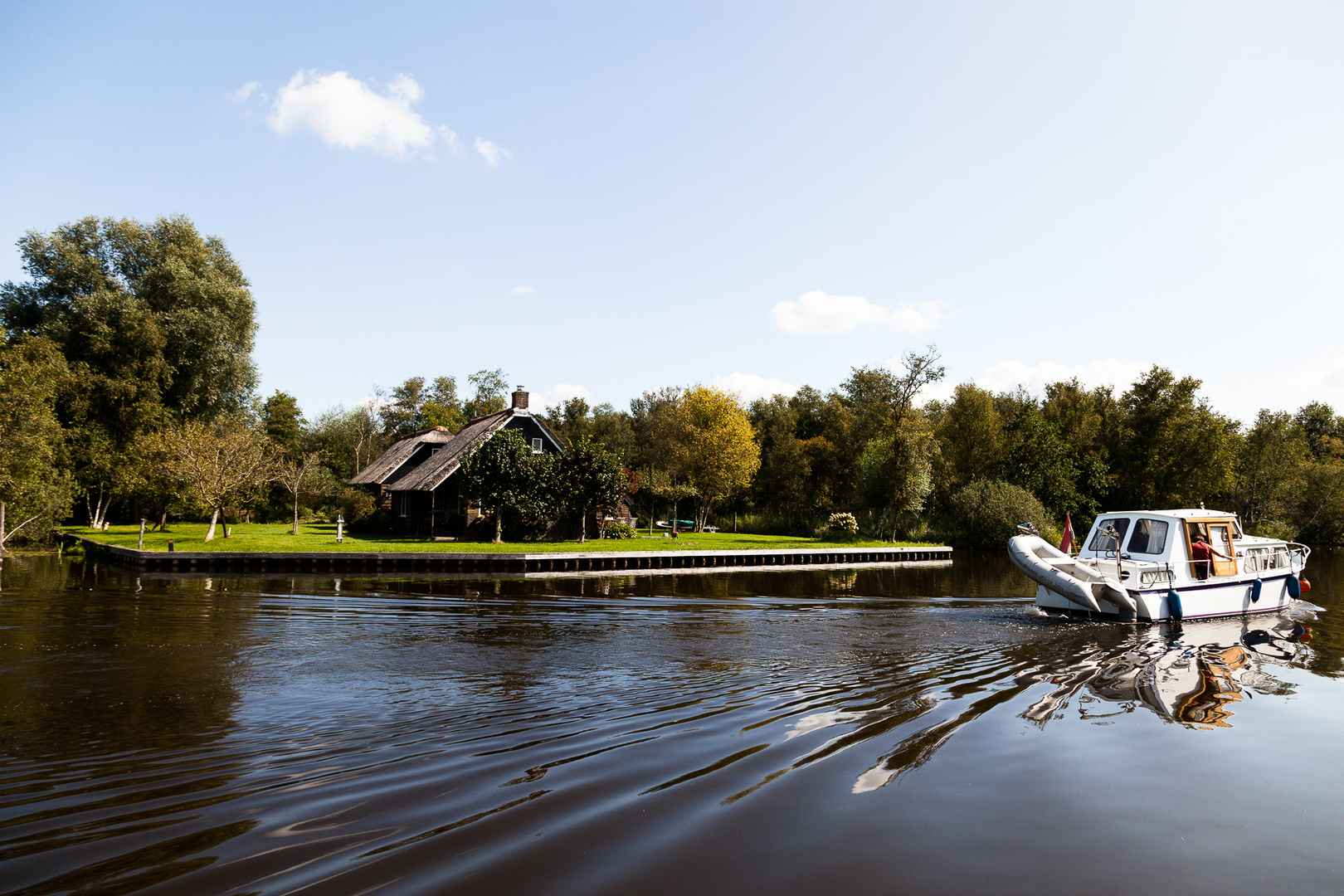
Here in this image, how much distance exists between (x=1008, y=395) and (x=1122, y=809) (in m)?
73.5

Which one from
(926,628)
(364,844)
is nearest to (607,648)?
(926,628)

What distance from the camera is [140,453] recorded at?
115 ft

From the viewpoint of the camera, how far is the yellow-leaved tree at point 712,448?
4759cm

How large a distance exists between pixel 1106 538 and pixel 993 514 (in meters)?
27.7

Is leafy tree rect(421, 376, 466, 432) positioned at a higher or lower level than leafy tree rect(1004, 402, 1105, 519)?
higher

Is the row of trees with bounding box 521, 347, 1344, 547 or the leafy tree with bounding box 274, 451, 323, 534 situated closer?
the leafy tree with bounding box 274, 451, 323, 534

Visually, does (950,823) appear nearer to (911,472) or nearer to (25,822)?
(25,822)

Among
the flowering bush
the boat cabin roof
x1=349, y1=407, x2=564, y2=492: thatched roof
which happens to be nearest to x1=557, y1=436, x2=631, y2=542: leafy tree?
x1=349, y1=407, x2=564, y2=492: thatched roof

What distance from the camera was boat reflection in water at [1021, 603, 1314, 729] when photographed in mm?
8570

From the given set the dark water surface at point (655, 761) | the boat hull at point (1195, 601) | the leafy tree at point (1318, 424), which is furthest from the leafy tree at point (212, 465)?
the leafy tree at point (1318, 424)

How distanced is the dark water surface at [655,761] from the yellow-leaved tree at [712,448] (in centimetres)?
3461

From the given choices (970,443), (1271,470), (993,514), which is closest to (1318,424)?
(1271,470)

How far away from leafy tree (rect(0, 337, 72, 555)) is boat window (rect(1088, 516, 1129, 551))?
1206 inches

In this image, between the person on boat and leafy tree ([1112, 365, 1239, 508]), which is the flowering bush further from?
the person on boat
